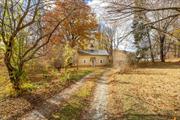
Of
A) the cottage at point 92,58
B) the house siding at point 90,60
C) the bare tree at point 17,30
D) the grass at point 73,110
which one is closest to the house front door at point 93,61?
the cottage at point 92,58

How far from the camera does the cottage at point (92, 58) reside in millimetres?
44522

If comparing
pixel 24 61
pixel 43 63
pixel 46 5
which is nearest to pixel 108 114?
pixel 24 61

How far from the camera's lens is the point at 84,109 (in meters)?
9.43

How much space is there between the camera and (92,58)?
45750 millimetres

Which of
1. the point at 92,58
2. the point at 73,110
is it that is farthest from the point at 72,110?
the point at 92,58

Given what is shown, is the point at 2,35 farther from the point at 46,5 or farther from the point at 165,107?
the point at 165,107

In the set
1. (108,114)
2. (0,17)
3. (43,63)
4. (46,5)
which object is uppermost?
(46,5)

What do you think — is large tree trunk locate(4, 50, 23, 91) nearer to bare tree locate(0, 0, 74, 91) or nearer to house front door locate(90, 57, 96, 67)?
bare tree locate(0, 0, 74, 91)

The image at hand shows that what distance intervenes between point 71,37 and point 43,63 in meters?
19.0

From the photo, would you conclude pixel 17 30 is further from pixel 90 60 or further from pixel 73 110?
pixel 90 60

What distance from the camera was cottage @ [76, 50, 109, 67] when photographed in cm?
4452

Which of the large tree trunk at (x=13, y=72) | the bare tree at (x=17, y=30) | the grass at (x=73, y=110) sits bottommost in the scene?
the grass at (x=73, y=110)

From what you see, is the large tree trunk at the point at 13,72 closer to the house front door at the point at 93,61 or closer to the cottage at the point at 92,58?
the cottage at the point at 92,58

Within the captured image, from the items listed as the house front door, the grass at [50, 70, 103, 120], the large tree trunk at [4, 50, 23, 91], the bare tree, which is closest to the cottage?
the house front door
